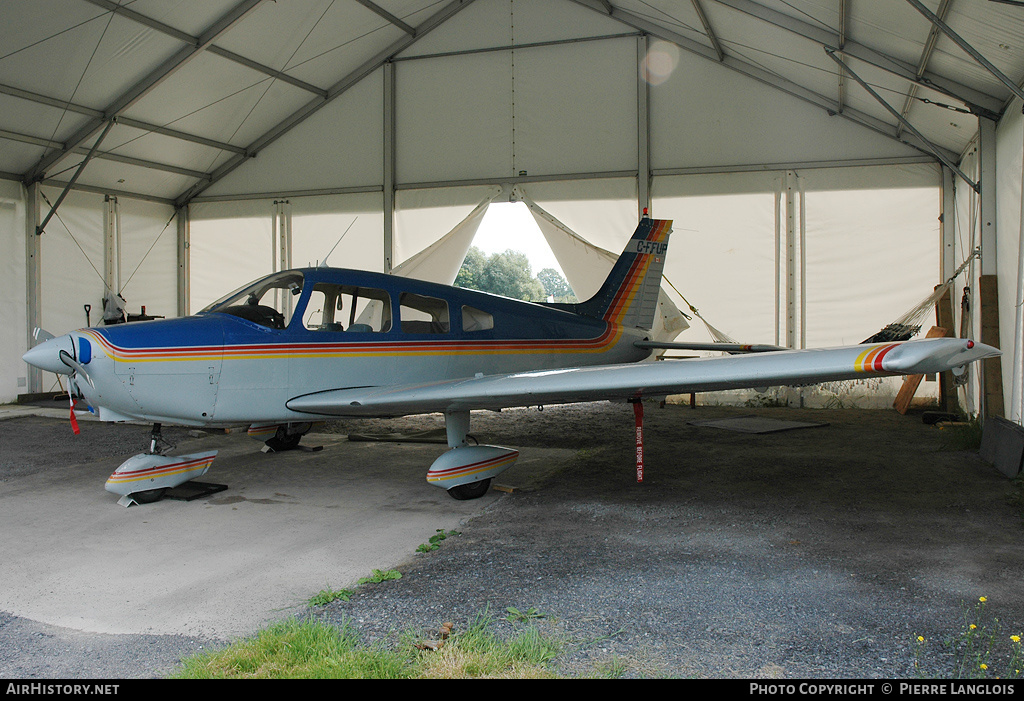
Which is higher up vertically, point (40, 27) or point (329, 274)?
point (40, 27)

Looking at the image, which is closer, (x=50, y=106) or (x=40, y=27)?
(x=40, y=27)

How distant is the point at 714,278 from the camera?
11766mm

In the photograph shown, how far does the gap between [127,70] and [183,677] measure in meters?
10.8

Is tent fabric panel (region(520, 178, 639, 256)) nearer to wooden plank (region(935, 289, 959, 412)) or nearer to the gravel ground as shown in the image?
wooden plank (region(935, 289, 959, 412))

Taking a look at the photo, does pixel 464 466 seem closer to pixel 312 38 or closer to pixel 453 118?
pixel 453 118

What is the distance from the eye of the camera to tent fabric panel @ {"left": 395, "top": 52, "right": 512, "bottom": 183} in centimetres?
1270

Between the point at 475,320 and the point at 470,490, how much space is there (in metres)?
1.81

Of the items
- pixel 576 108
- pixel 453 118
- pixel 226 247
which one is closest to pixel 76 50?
pixel 226 247

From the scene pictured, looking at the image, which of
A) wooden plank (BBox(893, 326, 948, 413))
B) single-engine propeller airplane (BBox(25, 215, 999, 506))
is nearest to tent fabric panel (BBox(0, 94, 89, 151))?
single-engine propeller airplane (BBox(25, 215, 999, 506))

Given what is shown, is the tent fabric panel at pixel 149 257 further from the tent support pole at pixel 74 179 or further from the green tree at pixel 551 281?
the green tree at pixel 551 281

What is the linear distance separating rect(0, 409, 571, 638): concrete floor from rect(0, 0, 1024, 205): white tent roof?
6.24 m
